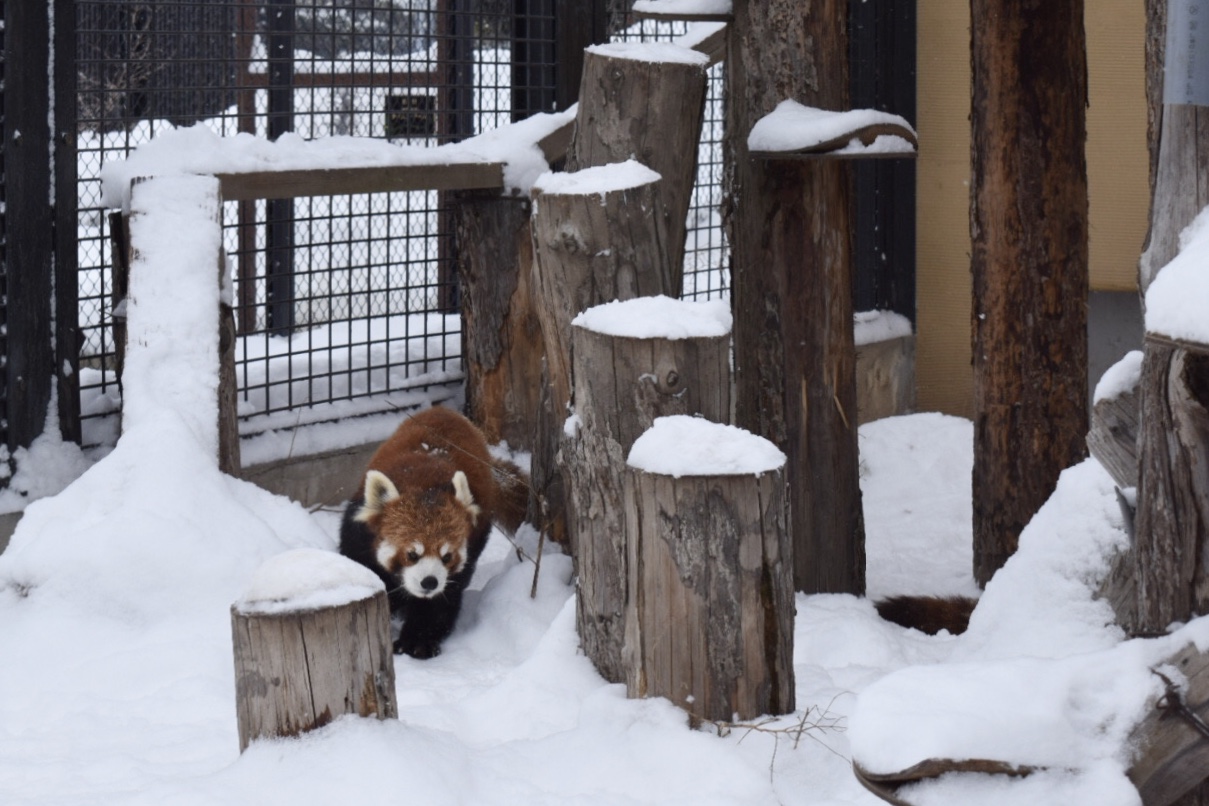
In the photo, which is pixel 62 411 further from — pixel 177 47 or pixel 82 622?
pixel 177 47

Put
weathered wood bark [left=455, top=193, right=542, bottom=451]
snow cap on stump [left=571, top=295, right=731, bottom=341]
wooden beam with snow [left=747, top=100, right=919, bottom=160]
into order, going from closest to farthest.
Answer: snow cap on stump [left=571, top=295, right=731, bottom=341] < wooden beam with snow [left=747, top=100, right=919, bottom=160] < weathered wood bark [left=455, top=193, right=542, bottom=451]

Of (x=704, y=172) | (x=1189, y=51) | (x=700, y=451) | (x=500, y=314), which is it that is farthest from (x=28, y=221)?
(x=704, y=172)

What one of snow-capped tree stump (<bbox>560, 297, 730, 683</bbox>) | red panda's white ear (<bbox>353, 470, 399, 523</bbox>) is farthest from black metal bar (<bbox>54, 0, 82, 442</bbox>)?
snow-capped tree stump (<bbox>560, 297, 730, 683</bbox>)

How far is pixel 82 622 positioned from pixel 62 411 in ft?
3.78

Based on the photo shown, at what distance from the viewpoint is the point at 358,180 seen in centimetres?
528

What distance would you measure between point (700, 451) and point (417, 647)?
187cm

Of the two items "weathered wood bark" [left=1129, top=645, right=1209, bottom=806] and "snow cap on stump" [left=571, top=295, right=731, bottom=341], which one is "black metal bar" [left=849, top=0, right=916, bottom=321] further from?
"weathered wood bark" [left=1129, top=645, right=1209, bottom=806]

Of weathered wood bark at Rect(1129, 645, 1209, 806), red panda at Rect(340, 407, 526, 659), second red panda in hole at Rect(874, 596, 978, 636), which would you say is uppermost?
weathered wood bark at Rect(1129, 645, 1209, 806)

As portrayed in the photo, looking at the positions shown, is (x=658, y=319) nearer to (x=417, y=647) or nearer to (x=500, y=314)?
(x=417, y=647)

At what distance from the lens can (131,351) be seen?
4461mm

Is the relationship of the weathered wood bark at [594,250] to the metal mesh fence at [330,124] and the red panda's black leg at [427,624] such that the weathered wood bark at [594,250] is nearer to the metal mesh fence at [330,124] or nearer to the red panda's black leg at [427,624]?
the red panda's black leg at [427,624]

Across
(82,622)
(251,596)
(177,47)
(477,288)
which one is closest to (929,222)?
(477,288)

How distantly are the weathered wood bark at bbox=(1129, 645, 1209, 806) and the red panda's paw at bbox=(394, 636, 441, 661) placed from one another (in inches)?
106

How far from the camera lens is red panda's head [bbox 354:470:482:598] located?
4379 mm
